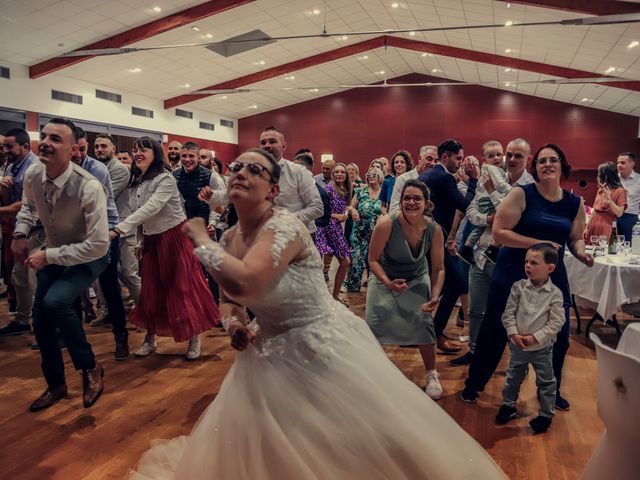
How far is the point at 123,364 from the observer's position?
3.66 meters

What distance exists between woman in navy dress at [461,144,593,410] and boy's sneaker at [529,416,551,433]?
307mm

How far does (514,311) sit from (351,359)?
4.68 ft

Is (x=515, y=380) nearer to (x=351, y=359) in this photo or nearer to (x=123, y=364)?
(x=351, y=359)

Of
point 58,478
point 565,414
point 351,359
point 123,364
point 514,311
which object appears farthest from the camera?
point 123,364

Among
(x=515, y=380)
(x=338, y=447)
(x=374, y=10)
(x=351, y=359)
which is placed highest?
(x=374, y=10)

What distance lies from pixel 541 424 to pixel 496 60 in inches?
448

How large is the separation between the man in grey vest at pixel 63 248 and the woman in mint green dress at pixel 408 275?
1.59 m

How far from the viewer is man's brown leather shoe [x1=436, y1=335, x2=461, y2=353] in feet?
12.9

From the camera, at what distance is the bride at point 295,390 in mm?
1443

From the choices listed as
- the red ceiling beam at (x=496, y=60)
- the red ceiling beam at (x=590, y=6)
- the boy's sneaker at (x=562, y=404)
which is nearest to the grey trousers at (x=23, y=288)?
the boy's sneaker at (x=562, y=404)

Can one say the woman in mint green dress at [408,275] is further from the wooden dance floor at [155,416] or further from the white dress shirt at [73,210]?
the white dress shirt at [73,210]

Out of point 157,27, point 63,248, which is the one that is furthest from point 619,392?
point 157,27

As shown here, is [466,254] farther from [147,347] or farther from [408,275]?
[147,347]

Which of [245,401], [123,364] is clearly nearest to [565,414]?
[245,401]
